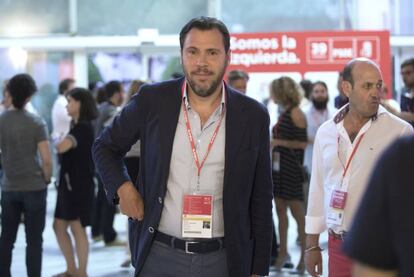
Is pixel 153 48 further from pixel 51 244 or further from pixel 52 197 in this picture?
pixel 51 244

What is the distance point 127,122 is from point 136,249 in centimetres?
47

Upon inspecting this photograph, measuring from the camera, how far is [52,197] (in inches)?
450

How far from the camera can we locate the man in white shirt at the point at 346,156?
3092mm

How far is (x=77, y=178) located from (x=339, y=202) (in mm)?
2935

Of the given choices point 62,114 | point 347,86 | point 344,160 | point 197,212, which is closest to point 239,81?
point 347,86

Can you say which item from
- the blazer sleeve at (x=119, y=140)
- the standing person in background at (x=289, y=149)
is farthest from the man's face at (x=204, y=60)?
the standing person in background at (x=289, y=149)

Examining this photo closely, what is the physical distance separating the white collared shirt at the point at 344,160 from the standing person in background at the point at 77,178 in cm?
263

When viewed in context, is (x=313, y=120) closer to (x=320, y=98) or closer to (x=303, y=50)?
(x=320, y=98)

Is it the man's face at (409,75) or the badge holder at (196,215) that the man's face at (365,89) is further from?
the man's face at (409,75)

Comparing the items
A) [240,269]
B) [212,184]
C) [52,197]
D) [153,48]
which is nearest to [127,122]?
[212,184]

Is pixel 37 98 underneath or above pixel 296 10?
underneath

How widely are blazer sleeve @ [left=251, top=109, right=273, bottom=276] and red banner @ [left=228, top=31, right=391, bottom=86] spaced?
19.2ft

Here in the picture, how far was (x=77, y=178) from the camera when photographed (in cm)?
563

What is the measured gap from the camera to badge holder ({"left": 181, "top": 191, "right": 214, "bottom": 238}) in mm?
2664
